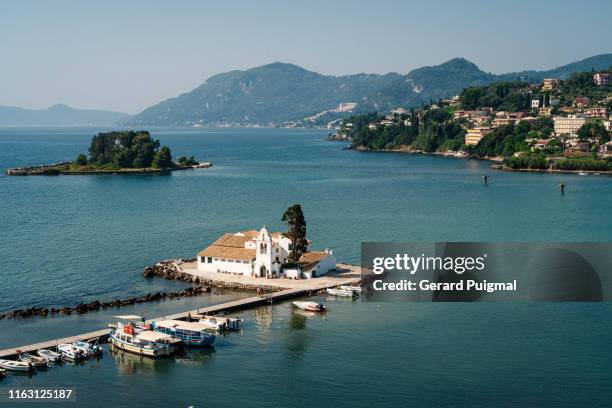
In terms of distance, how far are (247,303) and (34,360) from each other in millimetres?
9164

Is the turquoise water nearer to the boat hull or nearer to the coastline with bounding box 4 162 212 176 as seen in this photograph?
the boat hull

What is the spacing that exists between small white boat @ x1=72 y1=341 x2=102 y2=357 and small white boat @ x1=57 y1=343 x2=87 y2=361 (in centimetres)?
11

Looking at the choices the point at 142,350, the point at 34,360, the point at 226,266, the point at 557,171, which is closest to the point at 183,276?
the point at 226,266

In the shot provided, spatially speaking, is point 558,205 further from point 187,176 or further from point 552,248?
point 187,176

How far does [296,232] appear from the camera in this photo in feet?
121

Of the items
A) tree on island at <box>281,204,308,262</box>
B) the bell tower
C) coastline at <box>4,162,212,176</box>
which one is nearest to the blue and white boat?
the bell tower

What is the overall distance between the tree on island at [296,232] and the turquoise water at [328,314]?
448cm

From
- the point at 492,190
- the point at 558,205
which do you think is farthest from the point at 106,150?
the point at 558,205

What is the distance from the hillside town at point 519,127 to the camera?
113 m

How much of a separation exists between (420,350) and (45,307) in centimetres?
1525

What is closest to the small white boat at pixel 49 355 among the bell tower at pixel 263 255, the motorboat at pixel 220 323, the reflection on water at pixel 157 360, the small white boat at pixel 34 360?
the small white boat at pixel 34 360

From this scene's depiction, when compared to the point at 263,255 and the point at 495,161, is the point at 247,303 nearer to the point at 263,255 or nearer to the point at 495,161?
the point at 263,255

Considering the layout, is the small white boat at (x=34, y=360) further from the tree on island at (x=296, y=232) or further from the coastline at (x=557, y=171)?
the coastline at (x=557, y=171)

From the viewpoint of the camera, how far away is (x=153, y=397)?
23.1 meters
